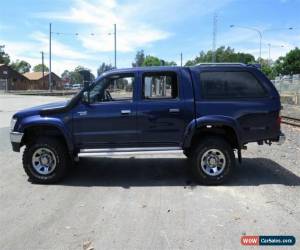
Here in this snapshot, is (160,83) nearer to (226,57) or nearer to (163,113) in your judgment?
(163,113)

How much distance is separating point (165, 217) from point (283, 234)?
5.14 feet

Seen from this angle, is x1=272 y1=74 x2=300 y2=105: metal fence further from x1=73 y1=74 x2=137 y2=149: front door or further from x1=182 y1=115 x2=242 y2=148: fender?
x1=73 y1=74 x2=137 y2=149: front door

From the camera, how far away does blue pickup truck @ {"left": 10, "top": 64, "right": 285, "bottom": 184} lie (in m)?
8.05

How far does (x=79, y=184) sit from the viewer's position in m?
8.25

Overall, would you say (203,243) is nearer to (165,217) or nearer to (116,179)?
(165,217)

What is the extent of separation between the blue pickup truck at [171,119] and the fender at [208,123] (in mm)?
17

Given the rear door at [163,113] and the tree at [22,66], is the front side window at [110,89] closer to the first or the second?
the rear door at [163,113]

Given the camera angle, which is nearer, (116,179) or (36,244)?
(36,244)

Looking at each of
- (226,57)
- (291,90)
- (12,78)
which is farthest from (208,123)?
(226,57)

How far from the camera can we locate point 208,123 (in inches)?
313

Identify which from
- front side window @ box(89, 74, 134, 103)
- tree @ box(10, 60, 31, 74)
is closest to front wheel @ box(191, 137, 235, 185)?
front side window @ box(89, 74, 134, 103)

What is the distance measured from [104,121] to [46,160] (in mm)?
1326

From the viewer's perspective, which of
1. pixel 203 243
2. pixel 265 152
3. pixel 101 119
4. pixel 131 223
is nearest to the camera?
pixel 203 243

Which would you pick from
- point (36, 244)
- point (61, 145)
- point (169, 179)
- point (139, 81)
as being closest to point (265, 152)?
point (169, 179)
